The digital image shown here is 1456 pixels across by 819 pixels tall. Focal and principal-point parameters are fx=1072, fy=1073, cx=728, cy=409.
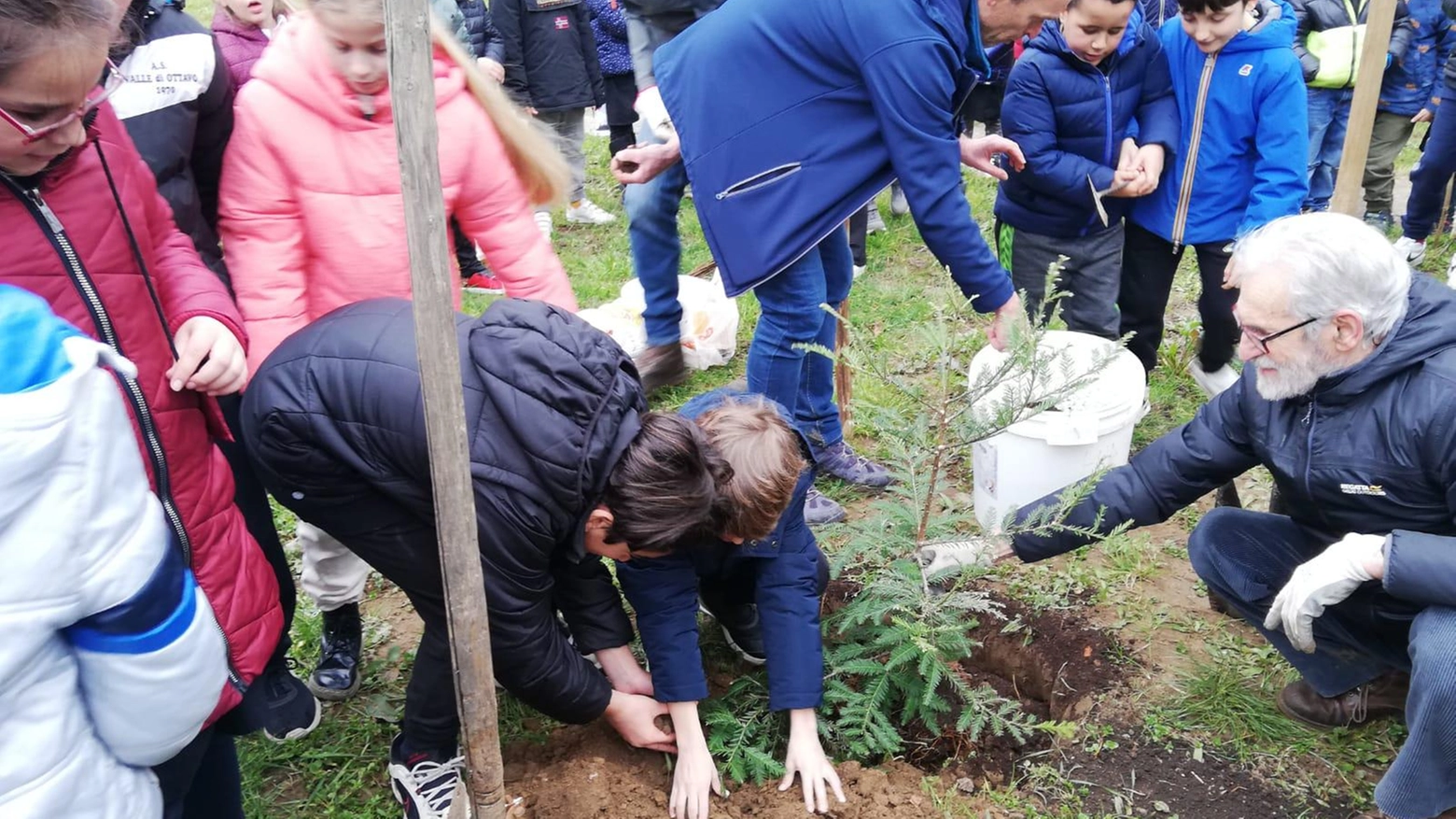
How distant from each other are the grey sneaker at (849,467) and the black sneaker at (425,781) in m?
1.69

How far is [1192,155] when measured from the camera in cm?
Answer: 364

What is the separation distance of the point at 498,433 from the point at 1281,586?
6.14ft

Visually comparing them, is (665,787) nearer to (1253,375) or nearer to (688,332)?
(1253,375)

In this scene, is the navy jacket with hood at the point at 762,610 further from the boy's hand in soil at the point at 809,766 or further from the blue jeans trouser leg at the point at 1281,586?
the blue jeans trouser leg at the point at 1281,586

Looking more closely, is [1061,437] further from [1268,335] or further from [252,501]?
[252,501]

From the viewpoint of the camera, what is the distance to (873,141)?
9.60 feet

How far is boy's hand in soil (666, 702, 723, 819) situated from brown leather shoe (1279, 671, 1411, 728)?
4.66ft

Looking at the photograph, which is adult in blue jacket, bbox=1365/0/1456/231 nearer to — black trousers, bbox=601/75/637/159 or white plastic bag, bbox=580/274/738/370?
white plastic bag, bbox=580/274/738/370

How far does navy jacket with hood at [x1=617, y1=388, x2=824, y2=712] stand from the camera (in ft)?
7.62

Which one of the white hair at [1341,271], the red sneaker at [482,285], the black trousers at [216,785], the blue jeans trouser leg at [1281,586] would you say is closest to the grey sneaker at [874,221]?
the red sneaker at [482,285]

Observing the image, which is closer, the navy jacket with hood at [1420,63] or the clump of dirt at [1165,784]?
the clump of dirt at [1165,784]

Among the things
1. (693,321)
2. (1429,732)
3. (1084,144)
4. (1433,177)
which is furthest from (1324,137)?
(1429,732)

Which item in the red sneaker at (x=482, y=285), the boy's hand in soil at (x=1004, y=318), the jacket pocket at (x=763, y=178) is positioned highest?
the jacket pocket at (x=763, y=178)

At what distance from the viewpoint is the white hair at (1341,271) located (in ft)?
6.92
